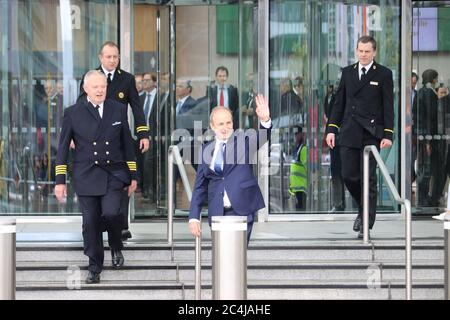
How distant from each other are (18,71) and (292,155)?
301 cm

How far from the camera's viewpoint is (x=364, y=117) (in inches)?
441

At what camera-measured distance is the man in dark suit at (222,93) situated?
1356cm

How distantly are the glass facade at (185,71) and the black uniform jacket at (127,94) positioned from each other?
2.10 meters

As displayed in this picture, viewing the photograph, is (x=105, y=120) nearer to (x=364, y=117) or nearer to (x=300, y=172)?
(x=364, y=117)

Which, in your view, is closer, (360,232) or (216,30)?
(360,232)

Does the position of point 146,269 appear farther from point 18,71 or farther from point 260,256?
point 18,71

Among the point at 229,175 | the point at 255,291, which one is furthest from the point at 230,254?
Result: the point at 255,291

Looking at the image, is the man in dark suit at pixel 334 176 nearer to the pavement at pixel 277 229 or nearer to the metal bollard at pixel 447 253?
the pavement at pixel 277 229

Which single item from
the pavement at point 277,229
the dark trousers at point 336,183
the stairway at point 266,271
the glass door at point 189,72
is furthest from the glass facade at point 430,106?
the stairway at point 266,271

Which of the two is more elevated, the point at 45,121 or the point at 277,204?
the point at 45,121

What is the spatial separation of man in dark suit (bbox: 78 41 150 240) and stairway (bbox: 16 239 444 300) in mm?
621
